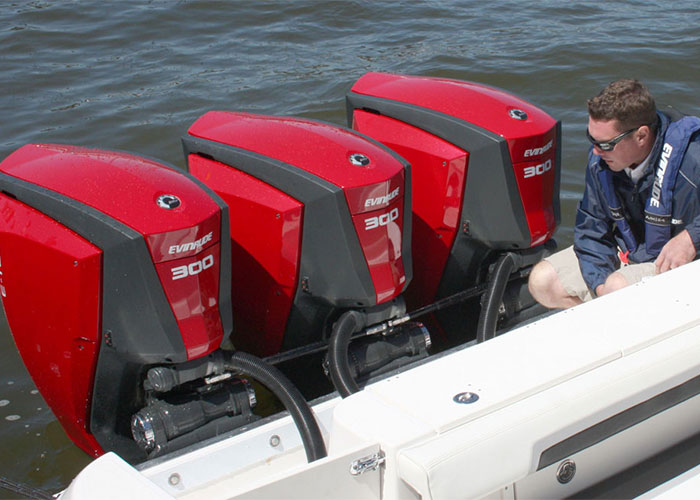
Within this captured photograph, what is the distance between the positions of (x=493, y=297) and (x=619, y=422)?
1.01 metres

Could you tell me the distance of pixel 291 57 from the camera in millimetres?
6609

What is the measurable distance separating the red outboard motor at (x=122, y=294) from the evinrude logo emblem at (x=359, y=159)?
0.41 m

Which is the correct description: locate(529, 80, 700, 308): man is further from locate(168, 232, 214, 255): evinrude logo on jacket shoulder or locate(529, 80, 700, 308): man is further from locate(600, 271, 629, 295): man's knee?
locate(168, 232, 214, 255): evinrude logo on jacket shoulder

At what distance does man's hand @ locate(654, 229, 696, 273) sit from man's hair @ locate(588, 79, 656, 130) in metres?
0.34

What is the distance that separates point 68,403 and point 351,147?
3.45 ft

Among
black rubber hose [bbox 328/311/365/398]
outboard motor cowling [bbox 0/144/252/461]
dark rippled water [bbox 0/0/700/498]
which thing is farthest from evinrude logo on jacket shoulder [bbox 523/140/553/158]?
dark rippled water [bbox 0/0/700/498]

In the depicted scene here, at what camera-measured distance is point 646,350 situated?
1.74m

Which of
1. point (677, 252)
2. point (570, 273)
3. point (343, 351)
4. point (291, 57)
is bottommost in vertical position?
point (291, 57)

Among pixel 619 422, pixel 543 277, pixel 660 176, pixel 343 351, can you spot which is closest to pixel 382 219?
pixel 343 351

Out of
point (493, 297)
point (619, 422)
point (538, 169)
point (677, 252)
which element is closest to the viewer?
point (619, 422)

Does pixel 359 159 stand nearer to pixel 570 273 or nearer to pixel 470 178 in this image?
pixel 470 178

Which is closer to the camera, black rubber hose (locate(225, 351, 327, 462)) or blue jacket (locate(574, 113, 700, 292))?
black rubber hose (locate(225, 351, 327, 462))

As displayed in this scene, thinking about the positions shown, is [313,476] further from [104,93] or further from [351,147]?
[104,93]

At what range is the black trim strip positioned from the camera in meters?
1.62
